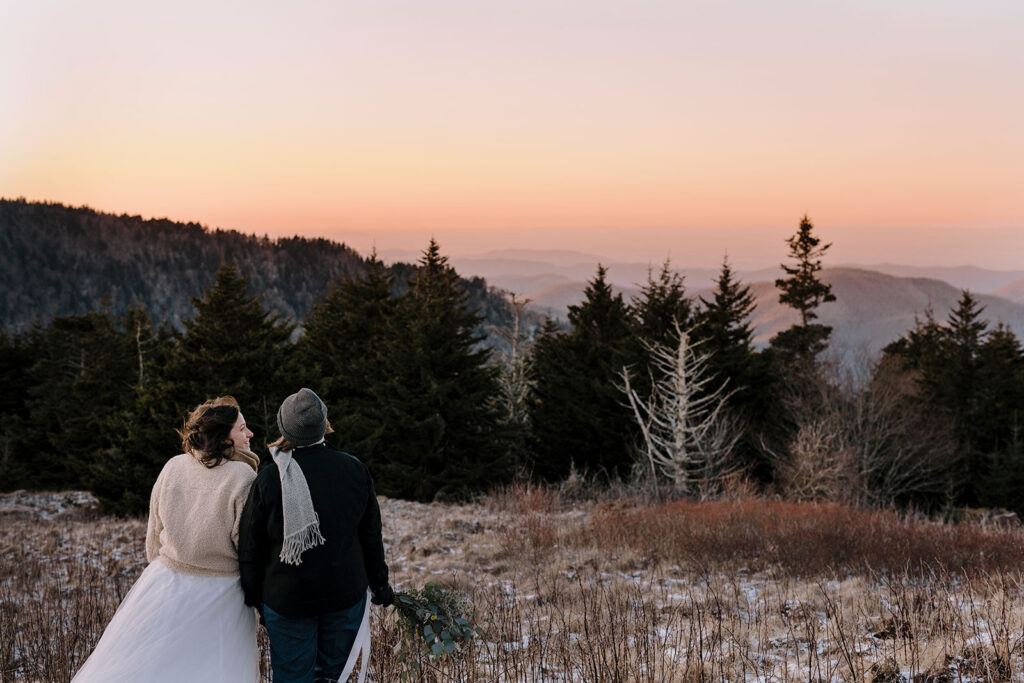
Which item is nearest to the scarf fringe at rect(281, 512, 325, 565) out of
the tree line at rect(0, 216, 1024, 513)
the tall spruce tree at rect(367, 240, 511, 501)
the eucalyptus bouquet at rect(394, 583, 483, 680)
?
the eucalyptus bouquet at rect(394, 583, 483, 680)

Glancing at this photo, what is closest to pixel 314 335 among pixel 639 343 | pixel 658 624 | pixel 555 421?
pixel 555 421

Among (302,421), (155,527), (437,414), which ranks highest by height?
(302,421)

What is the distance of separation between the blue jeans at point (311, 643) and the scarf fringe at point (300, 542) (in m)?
0.35

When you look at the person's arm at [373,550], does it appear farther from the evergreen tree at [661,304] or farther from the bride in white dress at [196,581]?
the evergreen tree at [661,304]

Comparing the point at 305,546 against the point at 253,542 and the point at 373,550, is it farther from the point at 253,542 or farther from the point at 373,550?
the point at 373,550

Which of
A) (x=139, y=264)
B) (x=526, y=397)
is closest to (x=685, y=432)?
(x=526, y=397)

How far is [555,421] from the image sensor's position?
119 feet

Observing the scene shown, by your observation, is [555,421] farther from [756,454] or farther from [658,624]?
[658,624]

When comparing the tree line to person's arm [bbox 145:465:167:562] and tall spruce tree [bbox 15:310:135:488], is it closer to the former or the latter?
tall spruce tree [bbox 15:310:135:488]

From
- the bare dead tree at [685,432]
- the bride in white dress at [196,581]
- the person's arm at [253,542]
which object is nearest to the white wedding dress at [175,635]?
the bride in white dress at [196,581]

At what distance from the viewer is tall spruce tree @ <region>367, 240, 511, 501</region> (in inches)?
1116

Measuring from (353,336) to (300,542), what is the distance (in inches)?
1366

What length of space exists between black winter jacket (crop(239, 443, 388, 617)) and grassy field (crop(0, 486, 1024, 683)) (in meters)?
1.56

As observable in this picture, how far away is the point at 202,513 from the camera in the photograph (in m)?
3.65
